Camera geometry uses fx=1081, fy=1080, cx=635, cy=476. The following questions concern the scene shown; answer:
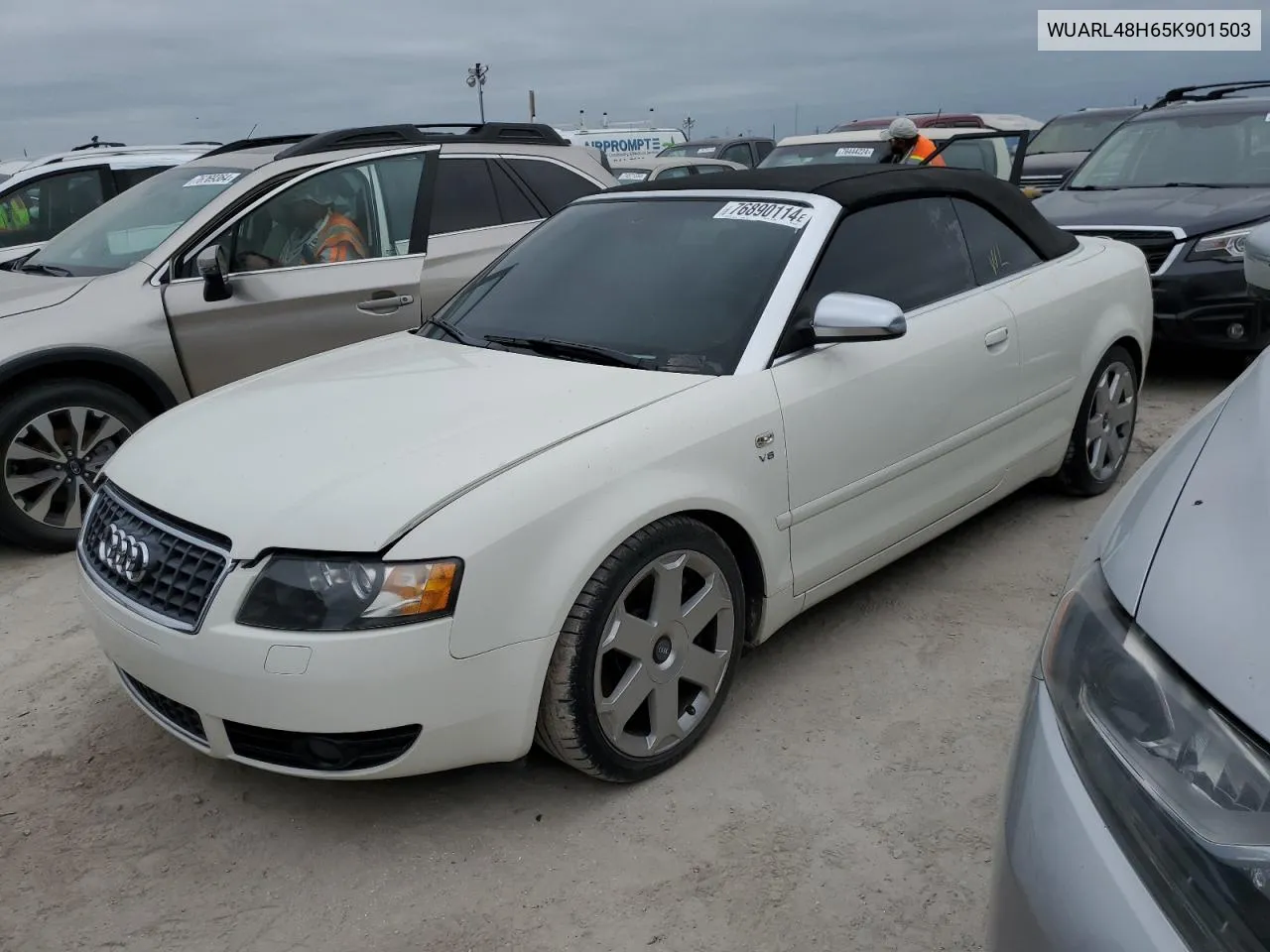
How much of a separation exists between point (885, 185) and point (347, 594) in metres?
2.39

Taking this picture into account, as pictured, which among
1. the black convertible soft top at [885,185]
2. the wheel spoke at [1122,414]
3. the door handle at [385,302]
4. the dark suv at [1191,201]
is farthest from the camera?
the dark suv at [1191,201]

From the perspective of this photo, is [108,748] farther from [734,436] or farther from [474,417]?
[734,436]

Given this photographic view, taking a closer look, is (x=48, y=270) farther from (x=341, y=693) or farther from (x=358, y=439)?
(x=341, y=693)

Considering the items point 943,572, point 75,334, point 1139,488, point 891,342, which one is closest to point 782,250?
point 891,342

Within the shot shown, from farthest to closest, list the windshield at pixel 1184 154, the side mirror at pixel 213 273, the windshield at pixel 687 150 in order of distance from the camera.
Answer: the windshield at pixel 687 150 < the windshield at pixel 1184 154 < the side mirror at pixel 213 273

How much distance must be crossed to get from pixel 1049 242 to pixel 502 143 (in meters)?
3.11

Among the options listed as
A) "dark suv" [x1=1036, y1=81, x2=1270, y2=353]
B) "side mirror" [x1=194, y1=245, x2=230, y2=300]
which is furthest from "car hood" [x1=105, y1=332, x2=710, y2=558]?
"dark suv" [x1=1036, y1=81, x2=1270, y2=353]

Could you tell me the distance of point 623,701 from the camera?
2730 mm

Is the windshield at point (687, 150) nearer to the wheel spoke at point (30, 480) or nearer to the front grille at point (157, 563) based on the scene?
the wheel spoke at point (30, 480)

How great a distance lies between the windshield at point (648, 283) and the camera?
3213 mm

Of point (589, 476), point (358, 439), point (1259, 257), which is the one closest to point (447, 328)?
point (358, 439)

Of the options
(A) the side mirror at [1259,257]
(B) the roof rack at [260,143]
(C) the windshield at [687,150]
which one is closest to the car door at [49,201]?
(B) the roof rack at [260,143]

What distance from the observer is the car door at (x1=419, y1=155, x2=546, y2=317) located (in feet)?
18.1

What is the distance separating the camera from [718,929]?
7.70 feet
